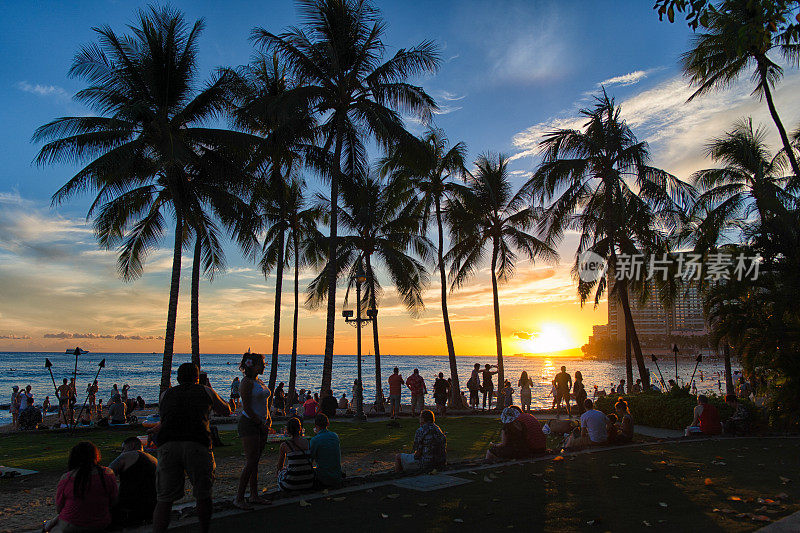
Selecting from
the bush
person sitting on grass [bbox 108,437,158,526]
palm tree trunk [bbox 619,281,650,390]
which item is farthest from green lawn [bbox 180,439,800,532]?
palm tree trunk [bbox 619,281,650,390]

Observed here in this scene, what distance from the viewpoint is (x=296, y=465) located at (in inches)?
255

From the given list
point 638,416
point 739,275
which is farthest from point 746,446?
point 739,275

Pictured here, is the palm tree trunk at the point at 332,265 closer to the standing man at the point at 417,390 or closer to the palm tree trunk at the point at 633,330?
the standing man at the point at 417,390

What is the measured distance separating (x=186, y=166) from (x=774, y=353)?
62.4 ft

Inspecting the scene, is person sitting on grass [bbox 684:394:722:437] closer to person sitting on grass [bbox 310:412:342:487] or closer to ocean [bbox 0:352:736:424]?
person sitting on grass [bbox 310:412:342:487]

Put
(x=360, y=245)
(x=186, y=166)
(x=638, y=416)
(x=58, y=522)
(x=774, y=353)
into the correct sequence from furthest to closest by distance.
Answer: (x=360, y=245) → (x=186, y=166) → (x=638, y=416) → (x=774, y=353) → (x=58, y=522)

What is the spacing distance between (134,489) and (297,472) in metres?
1.92

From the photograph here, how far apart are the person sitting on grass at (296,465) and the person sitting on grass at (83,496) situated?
213cm

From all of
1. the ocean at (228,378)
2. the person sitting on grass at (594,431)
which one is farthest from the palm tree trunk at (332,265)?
the ocean at (228,378)

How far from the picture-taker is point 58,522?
4.80 m

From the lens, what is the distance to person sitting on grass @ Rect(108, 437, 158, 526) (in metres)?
5.09

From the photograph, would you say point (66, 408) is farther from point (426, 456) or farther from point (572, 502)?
point (572, 502)

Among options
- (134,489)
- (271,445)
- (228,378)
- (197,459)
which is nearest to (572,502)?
(197,459)

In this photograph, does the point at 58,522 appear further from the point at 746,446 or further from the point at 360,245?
the point at 360,245
